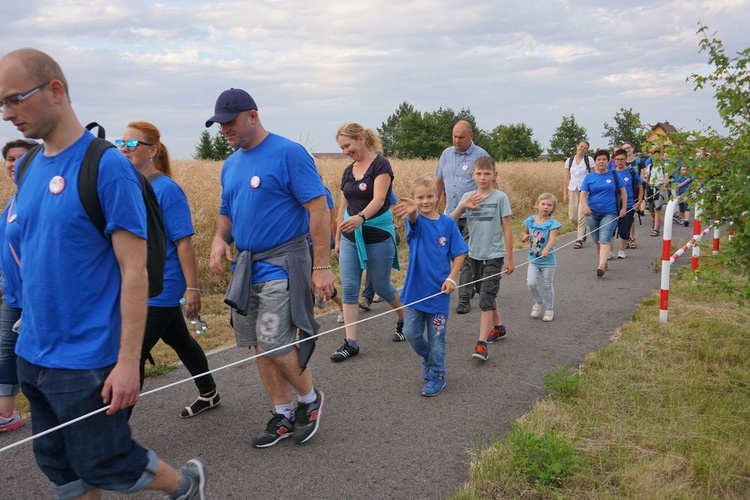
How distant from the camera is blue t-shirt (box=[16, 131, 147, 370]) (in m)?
2.25

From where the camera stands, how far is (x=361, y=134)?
534 centimetres

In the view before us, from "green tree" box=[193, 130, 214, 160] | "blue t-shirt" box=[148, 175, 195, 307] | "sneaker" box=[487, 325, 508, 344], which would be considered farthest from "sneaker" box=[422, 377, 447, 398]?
"green tree" box=[193, 130, 214, 160]

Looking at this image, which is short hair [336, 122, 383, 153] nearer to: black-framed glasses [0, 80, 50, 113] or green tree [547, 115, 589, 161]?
black-framed glasses [0, 80, 50, 113]

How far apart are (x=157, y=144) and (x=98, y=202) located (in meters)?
1.80

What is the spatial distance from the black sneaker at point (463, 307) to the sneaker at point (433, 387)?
2.41 meters

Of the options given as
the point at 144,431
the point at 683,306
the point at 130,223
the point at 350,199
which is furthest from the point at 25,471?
the point at 683,306

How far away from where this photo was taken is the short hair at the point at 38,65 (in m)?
2.17

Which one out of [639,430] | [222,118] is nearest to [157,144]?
[222,118]

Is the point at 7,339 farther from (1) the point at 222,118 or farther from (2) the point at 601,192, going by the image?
(2) the point at 601,192

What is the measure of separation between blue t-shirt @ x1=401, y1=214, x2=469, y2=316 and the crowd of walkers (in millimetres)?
11

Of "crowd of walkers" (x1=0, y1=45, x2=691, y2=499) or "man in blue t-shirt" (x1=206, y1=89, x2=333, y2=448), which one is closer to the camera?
"crowd of walkers" (x1=0, y1=45, x2=691, y2=499)

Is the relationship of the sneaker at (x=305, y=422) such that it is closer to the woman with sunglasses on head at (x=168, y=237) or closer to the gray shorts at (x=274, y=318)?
the gray shorts at (x=274, y=318)

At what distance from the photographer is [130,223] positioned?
7.50 feet

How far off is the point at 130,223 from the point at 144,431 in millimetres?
2270
